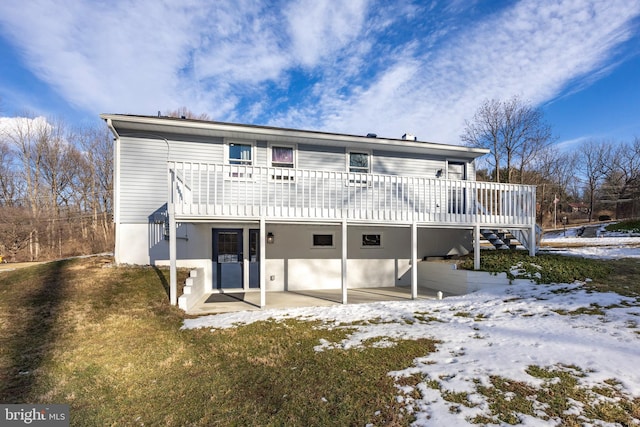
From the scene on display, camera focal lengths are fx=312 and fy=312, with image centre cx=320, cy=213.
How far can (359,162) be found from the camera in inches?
416

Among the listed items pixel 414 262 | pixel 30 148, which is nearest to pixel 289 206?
pixel 414 262

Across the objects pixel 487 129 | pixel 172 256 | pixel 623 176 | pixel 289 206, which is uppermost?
pixel 487 129

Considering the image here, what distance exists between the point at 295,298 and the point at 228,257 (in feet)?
8.43

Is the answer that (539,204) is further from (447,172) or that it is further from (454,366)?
(454,366)

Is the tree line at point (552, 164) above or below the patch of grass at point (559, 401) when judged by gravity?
above

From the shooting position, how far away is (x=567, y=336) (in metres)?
4.36

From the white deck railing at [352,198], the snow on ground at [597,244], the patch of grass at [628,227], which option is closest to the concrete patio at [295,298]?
the white deck railing at [352,198]

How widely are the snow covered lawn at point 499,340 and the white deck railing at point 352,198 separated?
2187mm

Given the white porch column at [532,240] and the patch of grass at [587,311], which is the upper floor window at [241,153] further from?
the white porch column at [532,240]

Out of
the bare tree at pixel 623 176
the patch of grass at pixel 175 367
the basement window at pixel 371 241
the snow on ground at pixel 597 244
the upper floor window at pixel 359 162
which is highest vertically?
the bare tree at pixel 623 176

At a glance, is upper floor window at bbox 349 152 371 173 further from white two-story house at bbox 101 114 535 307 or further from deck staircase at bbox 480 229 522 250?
deck staircase at bbox 480 229 522 250

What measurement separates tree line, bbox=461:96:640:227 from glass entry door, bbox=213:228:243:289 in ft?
48.0

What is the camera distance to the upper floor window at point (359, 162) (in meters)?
10.5

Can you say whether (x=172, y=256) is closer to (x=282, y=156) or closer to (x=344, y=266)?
(x=344, y=266)
